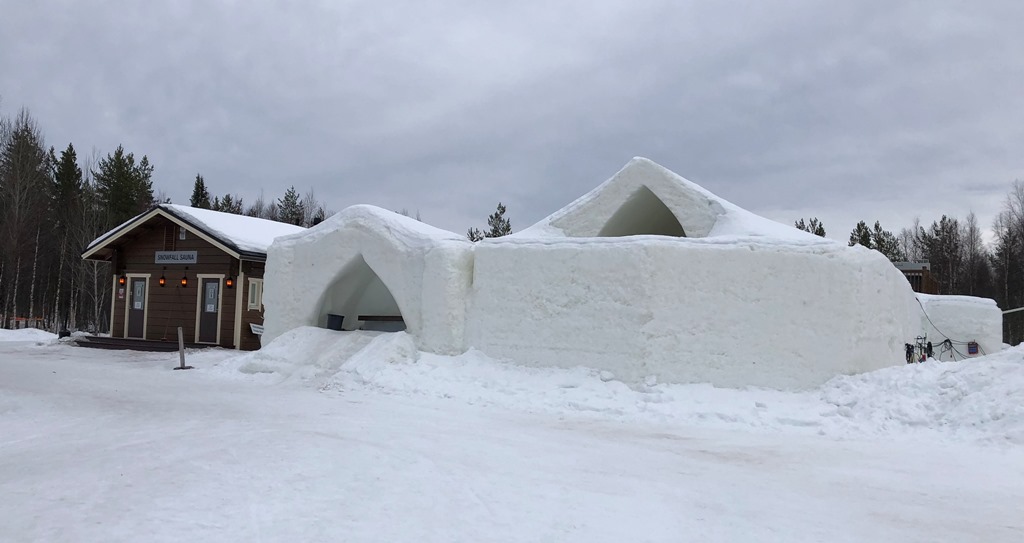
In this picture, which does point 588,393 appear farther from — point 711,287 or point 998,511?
point 998,511

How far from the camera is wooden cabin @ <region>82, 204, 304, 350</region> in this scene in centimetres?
1964

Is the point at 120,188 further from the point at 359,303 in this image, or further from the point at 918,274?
the point at 918,274

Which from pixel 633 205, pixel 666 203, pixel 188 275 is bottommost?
pixel 188 275

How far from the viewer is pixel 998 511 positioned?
5.36 m

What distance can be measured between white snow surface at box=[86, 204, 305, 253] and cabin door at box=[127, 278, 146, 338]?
181 cm

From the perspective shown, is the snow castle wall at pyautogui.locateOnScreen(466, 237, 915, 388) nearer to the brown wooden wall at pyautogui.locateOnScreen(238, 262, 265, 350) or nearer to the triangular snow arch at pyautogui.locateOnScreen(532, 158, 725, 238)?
the triangular snow arch at pyautogui.locateOnScreen(532, 158, 725, 238)

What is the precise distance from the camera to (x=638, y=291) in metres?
11.2

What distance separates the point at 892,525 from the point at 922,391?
17.7 feet

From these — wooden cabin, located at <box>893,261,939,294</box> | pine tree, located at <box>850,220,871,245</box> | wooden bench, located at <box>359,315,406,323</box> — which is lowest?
wooden bench, located at <box>359,315,406,323</box>

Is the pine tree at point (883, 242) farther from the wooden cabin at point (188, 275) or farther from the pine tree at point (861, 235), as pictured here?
the wooden cabin at point (188, 275)

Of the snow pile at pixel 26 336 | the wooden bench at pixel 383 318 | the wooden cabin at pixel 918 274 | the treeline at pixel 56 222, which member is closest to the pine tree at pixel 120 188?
the treeline at pixel 56 222

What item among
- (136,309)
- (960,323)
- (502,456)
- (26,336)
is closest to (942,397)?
(502,456)

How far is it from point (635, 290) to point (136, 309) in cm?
1808

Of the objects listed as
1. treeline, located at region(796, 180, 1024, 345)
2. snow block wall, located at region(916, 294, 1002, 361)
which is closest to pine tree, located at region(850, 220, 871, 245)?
treeline, located at region(796, 180, 1024, 345)
